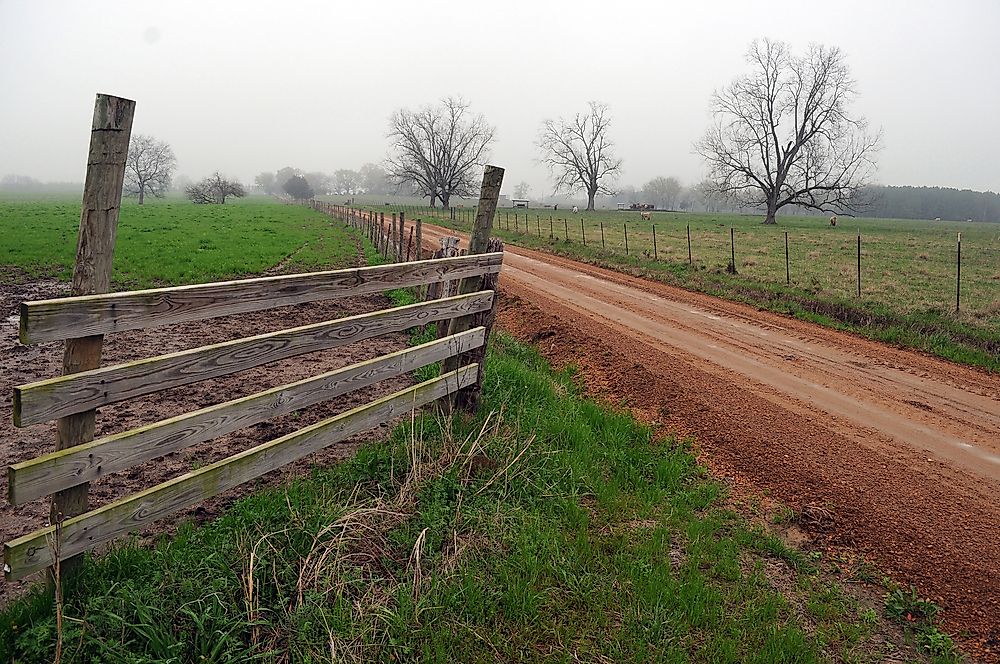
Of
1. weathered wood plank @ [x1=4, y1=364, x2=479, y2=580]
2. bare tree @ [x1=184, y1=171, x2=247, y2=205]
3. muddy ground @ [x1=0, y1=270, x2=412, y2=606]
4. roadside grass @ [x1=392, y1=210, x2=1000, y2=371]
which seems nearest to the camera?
weathered wood plank @ [x1=4, y1=364, x2=479, y2=580]

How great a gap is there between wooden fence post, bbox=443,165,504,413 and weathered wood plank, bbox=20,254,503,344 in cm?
91

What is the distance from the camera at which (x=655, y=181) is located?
17538 cm

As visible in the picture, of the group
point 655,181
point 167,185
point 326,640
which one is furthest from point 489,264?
point 655,181

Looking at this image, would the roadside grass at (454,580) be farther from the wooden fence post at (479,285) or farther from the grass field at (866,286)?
the grass field at (866,286)

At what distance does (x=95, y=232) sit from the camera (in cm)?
266

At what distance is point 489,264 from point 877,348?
23.2 feet

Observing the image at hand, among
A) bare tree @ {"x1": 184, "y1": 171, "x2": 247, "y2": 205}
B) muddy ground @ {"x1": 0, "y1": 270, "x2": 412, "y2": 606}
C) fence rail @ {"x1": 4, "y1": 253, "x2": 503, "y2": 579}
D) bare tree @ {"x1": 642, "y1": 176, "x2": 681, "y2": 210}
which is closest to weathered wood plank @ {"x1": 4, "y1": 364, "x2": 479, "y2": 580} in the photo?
fence rail @ {"x1": 4, "y1": 253, "x2": 503, "y2": 579}

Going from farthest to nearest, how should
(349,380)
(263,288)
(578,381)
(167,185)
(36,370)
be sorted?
1. (167,185)
2. (578,381)
3. (36,370)
4. (349,380)
5. (263,288)

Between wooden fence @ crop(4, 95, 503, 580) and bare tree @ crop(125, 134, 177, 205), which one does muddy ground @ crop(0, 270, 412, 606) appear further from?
bare tree @ crop(125, 134, 177, 205)

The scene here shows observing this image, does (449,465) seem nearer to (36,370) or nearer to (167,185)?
(36,370)

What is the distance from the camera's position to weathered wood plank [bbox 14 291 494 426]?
2.45 m

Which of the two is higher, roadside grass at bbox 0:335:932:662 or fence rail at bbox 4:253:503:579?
fence rail at bbox 4:253:503:579

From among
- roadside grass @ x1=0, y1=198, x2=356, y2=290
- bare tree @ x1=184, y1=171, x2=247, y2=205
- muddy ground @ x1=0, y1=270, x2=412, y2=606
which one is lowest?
muddy ground @ x1=0, y1=270, x2=412, y2=606

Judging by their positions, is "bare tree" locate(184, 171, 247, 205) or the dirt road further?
"bare tree" locate(184, 171, 247, 205)
